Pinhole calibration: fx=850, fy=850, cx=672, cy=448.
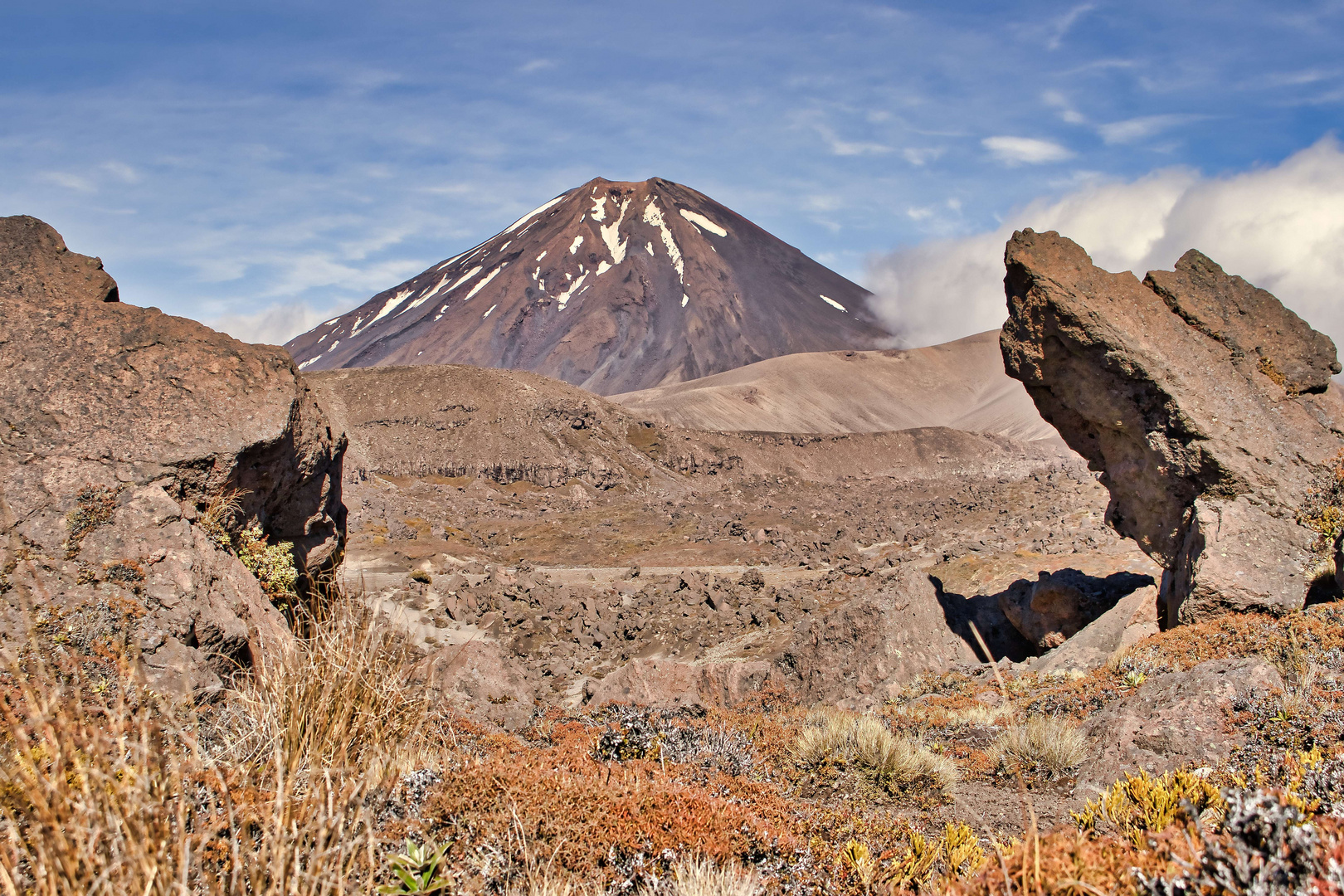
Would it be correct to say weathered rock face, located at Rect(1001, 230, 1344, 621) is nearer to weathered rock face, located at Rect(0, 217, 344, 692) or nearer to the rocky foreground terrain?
the rocky foreground terrain

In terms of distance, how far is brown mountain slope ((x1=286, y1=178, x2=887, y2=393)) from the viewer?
118 metres

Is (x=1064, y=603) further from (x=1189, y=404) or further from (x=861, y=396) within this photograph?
(x=861, y=396)

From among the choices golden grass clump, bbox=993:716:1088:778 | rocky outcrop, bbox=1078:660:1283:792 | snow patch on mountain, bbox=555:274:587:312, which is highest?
snow patch on mountain, bbox=555:274:587:312

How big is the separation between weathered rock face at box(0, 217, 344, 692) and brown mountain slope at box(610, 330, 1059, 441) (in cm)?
4798

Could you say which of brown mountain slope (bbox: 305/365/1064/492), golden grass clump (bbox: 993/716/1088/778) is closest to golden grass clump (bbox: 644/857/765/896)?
golden grass clump (bbox: 993/716/1088/778)

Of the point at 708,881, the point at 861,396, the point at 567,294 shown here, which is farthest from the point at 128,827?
the point at 567,294

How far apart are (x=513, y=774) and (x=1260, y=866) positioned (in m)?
2.69

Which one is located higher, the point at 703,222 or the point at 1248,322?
the point at 703,222

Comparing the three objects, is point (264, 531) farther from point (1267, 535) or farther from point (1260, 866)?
point (1267, 535)

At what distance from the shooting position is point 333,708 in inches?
135

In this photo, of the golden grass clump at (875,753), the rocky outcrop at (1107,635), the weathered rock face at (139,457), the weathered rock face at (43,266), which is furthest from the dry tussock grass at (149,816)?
the rocky outcrop at (1107,635)

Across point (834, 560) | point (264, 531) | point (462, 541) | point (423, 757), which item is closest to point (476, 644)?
point (264, 531)

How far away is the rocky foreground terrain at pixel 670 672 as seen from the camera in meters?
2.28

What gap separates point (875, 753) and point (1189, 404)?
226 inches
